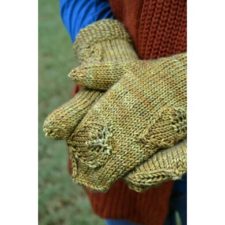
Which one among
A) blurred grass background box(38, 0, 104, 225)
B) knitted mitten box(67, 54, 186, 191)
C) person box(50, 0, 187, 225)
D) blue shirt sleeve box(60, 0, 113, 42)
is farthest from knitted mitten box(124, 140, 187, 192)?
blurred grass background box(38, 0, 104, 225)

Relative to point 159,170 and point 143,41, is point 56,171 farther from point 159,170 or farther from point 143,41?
point 159,170

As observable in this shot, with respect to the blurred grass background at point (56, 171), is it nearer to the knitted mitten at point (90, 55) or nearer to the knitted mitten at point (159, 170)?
the knitted mitten at point (90, 55)

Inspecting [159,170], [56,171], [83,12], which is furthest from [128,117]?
[56,171]

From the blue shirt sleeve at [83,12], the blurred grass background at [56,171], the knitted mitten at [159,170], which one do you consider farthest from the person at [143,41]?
the blurred grass background at [56,171]

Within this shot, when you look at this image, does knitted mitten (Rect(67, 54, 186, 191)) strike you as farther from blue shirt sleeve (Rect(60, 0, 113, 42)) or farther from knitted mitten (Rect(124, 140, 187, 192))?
blue shirt sleeve (Rect(60, 0, 113, 42))

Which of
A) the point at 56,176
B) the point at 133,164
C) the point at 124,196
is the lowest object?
the point at 56,176
